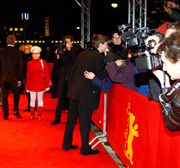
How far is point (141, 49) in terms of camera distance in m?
3.19

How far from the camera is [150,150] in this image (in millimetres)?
2982

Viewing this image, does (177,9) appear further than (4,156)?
No

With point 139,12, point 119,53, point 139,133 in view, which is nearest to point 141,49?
point 139,133

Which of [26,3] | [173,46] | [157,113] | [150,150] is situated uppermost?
[26,3]

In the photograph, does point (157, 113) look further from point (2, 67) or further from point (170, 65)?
point (2, 67)

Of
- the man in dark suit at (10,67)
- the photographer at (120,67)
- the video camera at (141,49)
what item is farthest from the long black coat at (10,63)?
the video camera at (141,49)

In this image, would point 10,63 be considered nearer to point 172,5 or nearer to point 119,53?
point 119,53

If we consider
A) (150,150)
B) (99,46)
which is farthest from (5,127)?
(150,150)

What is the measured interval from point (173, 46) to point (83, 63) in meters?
2.70

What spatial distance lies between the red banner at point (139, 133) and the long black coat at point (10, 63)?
320cm

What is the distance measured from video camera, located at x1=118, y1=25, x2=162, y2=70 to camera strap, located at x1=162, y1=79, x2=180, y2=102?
0.98 feet

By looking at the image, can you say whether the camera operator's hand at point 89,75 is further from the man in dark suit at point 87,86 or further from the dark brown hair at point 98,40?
the dark brown hair at point 98,40

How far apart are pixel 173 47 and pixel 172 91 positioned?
323mm

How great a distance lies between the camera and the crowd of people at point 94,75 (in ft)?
7.34
